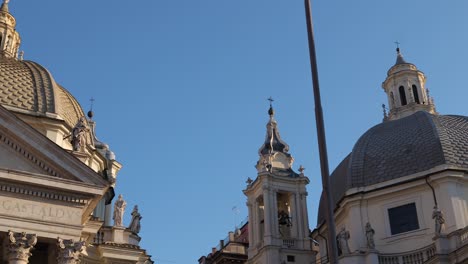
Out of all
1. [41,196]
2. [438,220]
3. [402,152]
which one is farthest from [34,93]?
[402,152]

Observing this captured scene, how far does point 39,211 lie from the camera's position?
18719 mm

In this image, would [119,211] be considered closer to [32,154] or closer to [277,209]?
[32,154]

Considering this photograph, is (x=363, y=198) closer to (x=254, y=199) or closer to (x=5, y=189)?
(x=254, y=199)

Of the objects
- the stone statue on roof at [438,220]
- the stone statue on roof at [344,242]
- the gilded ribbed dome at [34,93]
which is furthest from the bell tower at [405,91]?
the gilded ribbed dome at [34,93]

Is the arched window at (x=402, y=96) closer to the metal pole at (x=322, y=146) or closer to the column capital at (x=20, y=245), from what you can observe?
the column capital at (x=20, y=245)

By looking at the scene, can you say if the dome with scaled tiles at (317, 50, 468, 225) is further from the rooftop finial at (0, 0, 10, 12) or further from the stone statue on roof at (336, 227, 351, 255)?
the rooftop finial at (0, 0, 10, 12)

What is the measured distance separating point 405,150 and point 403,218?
4048 millimetres

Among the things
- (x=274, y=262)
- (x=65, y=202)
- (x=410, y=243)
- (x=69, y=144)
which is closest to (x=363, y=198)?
(x=410, y=243)

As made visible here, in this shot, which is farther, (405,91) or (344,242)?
(405,91)

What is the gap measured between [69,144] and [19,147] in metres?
7.34

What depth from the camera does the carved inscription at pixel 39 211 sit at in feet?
60.2

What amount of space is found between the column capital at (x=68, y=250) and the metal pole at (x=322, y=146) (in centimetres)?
985

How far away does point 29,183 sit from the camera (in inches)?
732

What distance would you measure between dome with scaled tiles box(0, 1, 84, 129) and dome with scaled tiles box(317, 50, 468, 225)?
512 inches
